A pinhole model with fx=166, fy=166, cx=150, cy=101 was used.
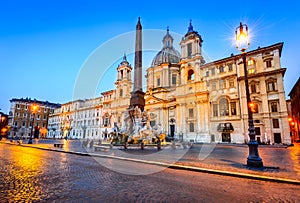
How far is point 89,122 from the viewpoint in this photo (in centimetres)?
6156

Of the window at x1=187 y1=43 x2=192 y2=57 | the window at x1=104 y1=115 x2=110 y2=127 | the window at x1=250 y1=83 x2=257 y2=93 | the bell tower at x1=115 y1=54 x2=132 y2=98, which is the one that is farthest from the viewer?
the window at x1=104 y1=115 x2=110 y2=127

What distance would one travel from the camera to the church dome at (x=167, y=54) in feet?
169

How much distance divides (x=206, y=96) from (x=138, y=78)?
60.3 ft

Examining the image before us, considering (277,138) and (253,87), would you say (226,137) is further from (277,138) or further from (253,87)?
(253,87)

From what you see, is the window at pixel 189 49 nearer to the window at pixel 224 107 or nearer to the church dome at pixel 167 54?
the church dome at pixel 167 54

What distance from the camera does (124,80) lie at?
5356cm

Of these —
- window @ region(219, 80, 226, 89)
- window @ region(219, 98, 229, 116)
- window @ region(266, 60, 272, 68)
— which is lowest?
window @ region(219, 98, 229, 116)

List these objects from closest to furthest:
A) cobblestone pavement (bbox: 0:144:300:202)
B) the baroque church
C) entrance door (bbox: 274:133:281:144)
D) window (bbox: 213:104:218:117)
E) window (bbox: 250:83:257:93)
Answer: cobblestone pavement (bbox: 0:144:300:202), entrance door (bbox: 274:133:281:144), the baroque church, window (bbox: 250:83:257:93), window (bbox: 213:104:218:117)

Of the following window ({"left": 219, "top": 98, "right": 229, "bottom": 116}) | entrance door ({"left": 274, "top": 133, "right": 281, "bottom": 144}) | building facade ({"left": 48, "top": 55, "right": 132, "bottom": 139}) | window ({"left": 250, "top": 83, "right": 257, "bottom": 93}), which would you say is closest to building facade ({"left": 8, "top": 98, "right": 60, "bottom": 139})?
building facade ({"left": 48, "top": 55, "right": 132, "bottom": 139})

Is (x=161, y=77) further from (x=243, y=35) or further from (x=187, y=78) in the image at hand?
(x=243, y=35)

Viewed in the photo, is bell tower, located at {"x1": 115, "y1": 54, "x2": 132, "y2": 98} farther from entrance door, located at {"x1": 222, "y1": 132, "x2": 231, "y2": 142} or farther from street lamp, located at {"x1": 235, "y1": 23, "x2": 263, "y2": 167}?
street lamp, located at {"x1": 235, "y1": 23, "x2": 263, "y2": 167}

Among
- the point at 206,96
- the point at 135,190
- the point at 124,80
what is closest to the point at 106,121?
the point at 124,80

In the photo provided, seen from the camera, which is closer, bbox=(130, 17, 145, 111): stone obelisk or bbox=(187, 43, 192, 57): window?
bbox=(130, 17, 145, 111): stone obelisk

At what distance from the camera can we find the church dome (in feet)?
169
